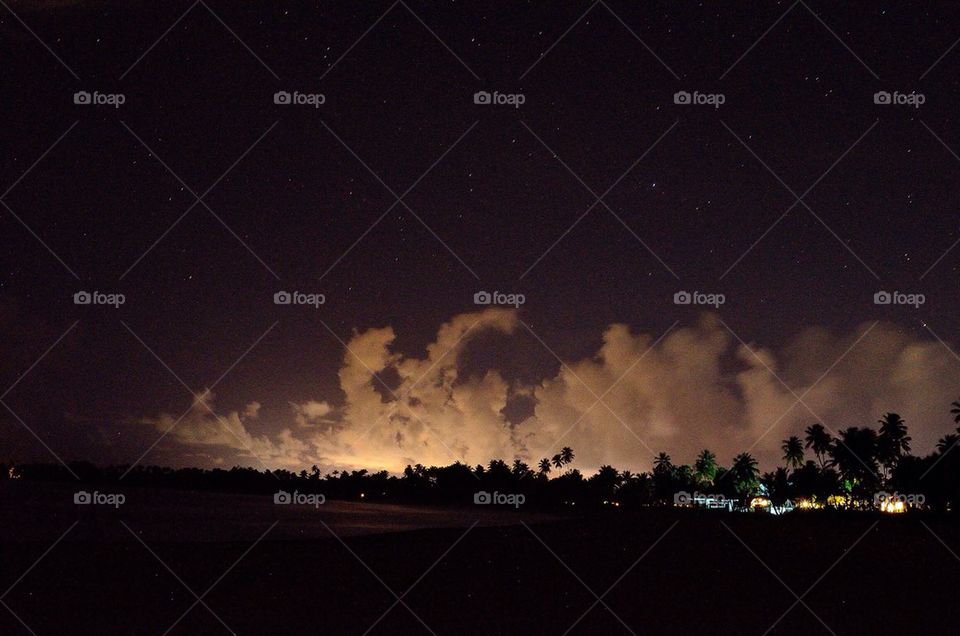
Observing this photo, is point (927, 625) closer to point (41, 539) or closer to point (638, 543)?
point (638, 543)

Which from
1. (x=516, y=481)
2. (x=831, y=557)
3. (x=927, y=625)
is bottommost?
(x=927, y=625)

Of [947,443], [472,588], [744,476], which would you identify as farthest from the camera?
[744,476]

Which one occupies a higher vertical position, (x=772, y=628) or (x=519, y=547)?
(x=519, y=547)

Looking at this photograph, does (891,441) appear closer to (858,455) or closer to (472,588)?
(858,455)

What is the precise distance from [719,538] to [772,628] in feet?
51.5

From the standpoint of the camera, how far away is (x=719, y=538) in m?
25.6

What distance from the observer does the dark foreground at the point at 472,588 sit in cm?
1087

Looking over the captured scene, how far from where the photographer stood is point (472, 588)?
13.8m

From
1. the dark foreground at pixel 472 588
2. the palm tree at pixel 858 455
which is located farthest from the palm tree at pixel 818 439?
the dark foreground at pixel 472 588

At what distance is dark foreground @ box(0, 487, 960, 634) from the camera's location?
10867 millimetres

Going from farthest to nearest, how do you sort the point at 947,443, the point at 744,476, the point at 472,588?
the point at 744,476, the point at 947,443, the point at 472,588

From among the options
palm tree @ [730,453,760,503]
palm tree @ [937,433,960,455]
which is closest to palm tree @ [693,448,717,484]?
palm tree @ [730,453,760,503]

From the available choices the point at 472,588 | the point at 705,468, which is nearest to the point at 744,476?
the point at 705,468

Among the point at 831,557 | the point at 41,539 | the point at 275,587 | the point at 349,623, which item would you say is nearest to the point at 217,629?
the point at 349,623
